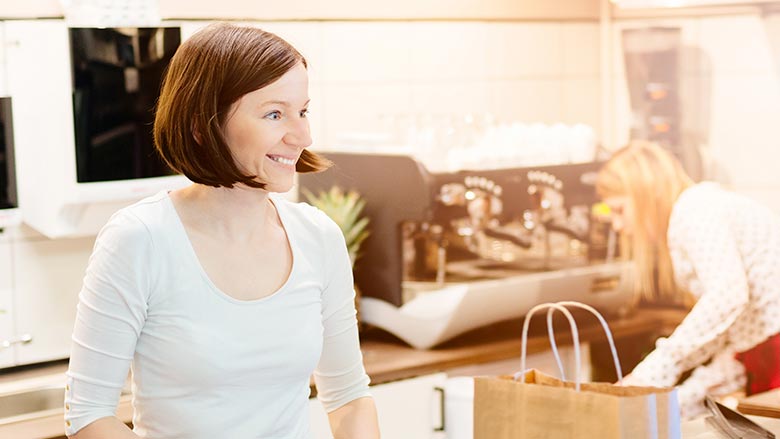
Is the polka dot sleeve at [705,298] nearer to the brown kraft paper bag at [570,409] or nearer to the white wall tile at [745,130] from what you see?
the white wall tile at [745,130]

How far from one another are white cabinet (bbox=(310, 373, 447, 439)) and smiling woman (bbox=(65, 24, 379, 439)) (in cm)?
136

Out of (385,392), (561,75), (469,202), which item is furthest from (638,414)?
(561,75)

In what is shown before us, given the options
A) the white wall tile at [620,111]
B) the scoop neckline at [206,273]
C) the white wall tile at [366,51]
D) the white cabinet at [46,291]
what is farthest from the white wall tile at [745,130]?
the scoop neckline at [206,273]

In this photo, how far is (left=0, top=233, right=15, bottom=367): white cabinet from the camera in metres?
2.77

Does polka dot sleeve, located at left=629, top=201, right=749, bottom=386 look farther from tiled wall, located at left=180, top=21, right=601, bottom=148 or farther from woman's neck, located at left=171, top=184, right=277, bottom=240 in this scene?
woman's neck, located at left=171, top=184, right=277, bottom=240

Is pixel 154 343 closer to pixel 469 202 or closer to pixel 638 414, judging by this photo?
pixel 638 414

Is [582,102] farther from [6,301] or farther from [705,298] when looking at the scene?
[6,301]

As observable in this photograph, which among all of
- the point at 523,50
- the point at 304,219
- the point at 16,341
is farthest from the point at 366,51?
the point at 304,219

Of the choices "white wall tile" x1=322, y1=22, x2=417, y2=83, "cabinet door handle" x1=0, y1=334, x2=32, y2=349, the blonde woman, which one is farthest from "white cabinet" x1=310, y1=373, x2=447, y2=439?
"white wall tile" x1=322, y1=22, x2=417, y2=83

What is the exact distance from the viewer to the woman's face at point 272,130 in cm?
150

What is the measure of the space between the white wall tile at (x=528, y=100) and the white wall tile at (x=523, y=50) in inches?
1.1

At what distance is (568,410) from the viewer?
5.50 feet

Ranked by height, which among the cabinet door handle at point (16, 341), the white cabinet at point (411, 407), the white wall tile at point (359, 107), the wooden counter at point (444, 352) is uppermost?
the white wall tile at point (359, 107)

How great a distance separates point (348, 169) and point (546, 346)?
78 centimetres
